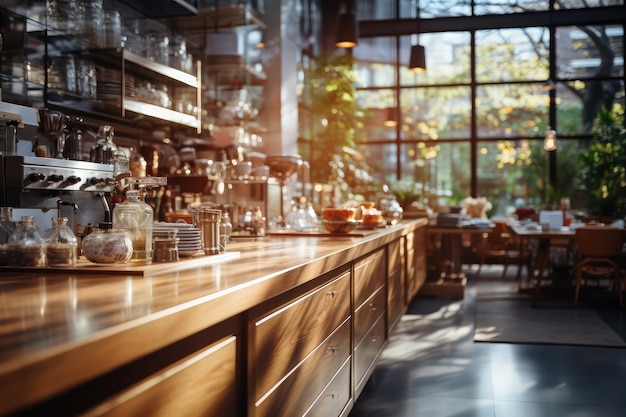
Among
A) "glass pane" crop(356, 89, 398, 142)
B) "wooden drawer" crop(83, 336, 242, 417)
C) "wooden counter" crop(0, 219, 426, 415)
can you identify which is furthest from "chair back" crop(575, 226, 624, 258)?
"glass pane" crop(356, 89, 398, 142)

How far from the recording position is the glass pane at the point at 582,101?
13.4 metres

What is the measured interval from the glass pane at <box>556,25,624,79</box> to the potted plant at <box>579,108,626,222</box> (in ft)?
3.40

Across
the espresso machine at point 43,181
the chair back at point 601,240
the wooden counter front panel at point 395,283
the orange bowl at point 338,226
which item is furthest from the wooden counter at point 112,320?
the chair back at point 601,240

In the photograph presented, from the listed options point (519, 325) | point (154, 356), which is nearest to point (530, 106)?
point (519, 325)

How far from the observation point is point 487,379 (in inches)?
180

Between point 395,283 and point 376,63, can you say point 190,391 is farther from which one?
point 376,63

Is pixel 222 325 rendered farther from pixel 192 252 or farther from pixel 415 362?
pixel 415 362

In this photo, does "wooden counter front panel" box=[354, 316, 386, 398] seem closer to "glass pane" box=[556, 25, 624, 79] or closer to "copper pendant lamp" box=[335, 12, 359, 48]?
"copper pendant lamp" box=[335, 12, 359, 48]

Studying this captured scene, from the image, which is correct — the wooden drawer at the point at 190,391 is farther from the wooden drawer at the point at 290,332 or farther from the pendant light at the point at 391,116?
the pendant light at the point at 391,116

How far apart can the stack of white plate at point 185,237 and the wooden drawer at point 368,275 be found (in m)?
1.14

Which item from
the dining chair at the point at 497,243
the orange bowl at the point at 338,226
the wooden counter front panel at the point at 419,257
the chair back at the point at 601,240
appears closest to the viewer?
the orange bowl at the point at 338,226

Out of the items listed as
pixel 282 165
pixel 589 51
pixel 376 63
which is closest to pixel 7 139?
pixel 282 165

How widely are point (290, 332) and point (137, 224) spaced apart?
636 mm

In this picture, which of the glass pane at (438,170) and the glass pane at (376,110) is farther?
the glass pane at (376,110)
